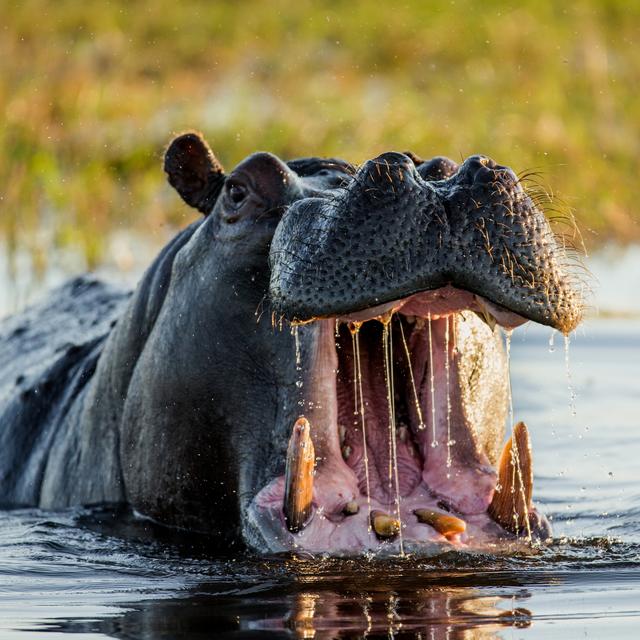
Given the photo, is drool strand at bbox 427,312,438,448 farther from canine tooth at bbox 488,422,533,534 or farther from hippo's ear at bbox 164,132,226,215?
hippo's ear at bbox 164,132,226,215

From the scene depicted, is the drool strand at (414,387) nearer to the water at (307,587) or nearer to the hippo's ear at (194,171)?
the water at (307,587)

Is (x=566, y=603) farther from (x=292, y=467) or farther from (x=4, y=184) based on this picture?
(x=4, y=184)

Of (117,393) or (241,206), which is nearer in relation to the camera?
(241,206)

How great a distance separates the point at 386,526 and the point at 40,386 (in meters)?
2.27

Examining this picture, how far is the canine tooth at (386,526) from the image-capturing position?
13.9 feet

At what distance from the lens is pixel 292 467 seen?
4.14 m

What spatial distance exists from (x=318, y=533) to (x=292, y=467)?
8.7 inches

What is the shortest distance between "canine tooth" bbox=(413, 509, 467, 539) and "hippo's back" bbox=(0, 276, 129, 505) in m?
1.97

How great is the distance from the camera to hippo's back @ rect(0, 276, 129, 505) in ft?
19.5

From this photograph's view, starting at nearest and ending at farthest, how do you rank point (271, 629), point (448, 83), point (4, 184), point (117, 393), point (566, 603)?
1. point (271, 629)
2. point (566, 603)
3. point (117, 393)
4. point (4, 184)
5. point (448, 83)

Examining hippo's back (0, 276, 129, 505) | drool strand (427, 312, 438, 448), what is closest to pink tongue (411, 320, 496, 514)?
drool strand (427, 312, 438, 448)

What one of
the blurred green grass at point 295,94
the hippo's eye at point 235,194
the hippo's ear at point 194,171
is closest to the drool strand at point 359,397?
the hippo's eye at point 235,194

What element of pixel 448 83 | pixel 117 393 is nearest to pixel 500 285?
pixel 117 393

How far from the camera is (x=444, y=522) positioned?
4273mm
